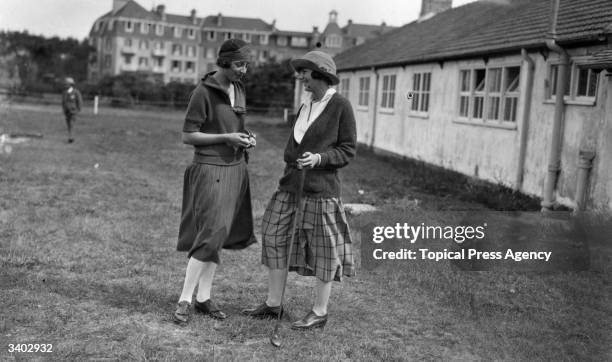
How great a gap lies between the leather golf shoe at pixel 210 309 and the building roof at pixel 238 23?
286 feet

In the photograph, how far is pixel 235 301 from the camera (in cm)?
599

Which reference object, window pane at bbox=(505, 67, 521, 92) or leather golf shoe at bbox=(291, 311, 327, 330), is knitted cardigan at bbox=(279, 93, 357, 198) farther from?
window pane at bbox=(505, 67, 521, 92)

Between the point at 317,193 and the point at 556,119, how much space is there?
8.39 metres

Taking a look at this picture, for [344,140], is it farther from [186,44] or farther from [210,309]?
[186,44]

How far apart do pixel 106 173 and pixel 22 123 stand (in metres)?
15.9

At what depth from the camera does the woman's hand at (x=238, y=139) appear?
16.8ft

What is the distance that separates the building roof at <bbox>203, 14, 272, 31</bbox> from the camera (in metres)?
91.8

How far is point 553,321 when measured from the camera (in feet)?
19.1

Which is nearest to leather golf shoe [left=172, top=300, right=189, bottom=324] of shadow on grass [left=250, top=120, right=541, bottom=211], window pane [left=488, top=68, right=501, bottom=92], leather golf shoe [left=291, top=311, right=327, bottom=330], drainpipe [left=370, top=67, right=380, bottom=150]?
leather golf shoe [left=291, top=311, right=327, bottom=330]

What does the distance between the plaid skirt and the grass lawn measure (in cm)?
49

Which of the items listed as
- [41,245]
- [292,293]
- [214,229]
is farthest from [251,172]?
[214,229]

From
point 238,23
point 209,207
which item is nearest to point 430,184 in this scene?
point 209,207

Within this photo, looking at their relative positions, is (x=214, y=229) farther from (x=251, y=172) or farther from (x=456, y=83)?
(x=456, y=83)

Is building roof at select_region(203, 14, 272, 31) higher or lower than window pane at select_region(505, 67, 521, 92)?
higher
